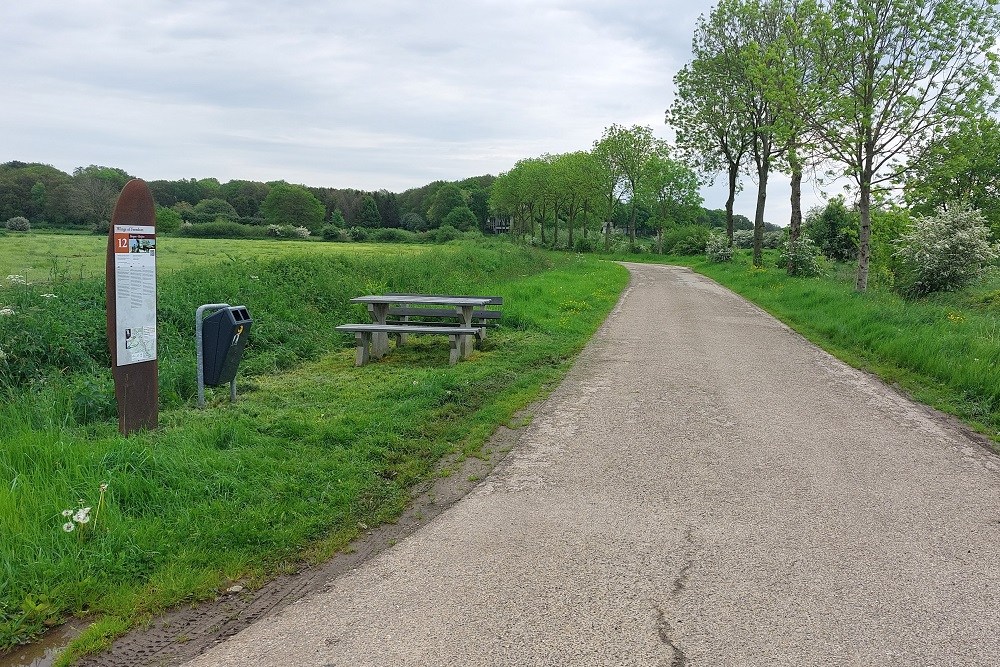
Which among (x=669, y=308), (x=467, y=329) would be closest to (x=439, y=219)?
(x=669, y=308)

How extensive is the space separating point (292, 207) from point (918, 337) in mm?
81313

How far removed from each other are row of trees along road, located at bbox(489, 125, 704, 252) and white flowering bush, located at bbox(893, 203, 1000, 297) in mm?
37834

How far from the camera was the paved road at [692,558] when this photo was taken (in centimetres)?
291

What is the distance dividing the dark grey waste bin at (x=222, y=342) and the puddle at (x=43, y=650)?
3.57m

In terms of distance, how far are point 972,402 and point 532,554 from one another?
5885 mm

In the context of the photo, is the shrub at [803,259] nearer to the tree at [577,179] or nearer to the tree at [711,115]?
the tree at [711,115]

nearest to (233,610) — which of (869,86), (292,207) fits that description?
(869,86)

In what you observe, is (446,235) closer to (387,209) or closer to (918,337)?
(387,209)

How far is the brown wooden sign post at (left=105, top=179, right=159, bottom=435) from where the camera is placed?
17.4 ft

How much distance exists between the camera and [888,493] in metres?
4.70

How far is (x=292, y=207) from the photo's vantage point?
83000 millimetres

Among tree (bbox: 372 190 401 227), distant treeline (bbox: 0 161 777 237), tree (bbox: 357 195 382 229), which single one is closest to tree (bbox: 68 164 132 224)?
distant treeline (bbox: 0 161 777 237)

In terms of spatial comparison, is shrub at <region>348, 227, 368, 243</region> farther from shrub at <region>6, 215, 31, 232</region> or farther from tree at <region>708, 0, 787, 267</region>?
tree at <region>708, 0, 787, 267</region>

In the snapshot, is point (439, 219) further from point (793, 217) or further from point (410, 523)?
point (410, 523)
